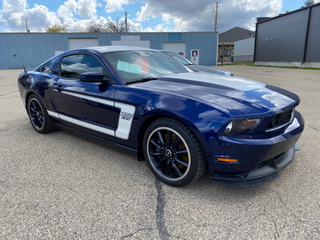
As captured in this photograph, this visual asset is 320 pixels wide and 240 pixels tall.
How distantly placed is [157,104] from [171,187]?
87 cm

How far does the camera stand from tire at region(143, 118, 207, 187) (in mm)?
2240

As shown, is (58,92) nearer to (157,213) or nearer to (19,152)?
(19,152)

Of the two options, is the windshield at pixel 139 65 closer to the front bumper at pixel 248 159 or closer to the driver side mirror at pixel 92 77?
the driver side mirror at pixel 92 77

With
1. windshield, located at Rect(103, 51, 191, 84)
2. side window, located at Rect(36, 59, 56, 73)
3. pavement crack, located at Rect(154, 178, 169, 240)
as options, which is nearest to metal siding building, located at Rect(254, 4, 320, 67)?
windshield, located at Rect(103, 51, 191, 84)

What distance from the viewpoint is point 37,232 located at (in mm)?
1887

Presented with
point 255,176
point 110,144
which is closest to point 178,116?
point 255,176

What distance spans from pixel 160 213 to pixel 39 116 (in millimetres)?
3046

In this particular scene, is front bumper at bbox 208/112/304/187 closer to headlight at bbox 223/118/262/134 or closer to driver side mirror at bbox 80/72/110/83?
headlight at bbox 223/118/262/134

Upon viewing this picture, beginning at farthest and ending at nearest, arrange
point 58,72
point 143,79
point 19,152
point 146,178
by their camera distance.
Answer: point 58,72, point 19,152, point 143,79, point 146,178

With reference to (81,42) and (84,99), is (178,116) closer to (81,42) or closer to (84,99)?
(84,99)

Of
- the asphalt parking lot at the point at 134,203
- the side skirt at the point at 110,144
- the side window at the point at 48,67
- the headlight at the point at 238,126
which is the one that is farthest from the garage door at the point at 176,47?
the headlight at the point at 238,126

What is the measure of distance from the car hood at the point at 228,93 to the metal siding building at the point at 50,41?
25.5 metres

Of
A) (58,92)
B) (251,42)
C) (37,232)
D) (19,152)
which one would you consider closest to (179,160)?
(37,232)

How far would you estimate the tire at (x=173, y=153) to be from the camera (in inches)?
88.2
